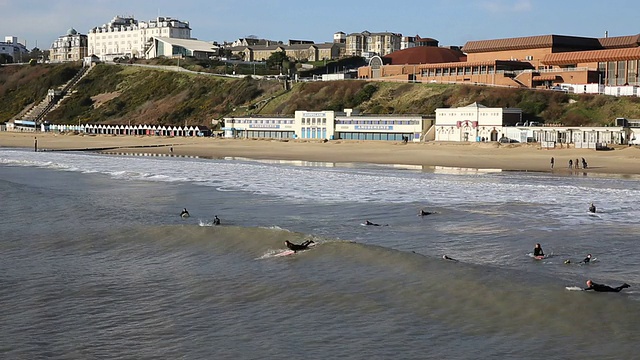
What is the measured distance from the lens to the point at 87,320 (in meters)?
15.5

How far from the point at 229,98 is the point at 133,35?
93.8 m

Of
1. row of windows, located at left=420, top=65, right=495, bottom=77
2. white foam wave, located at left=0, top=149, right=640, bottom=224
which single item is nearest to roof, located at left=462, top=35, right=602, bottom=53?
row of windows, located at left=420, top=65, right=495, bottom=77

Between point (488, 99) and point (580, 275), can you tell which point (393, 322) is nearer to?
point (580, 275)

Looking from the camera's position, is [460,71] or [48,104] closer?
[460,71]

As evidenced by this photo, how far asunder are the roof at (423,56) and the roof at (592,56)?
2325 centimetres

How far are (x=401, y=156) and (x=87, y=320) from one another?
4805 cm

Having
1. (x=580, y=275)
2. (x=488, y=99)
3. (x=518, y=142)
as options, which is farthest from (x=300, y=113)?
(x=580, y=275)

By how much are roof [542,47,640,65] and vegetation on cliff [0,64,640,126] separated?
881 centimetres

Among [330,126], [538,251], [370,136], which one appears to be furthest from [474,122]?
[538,251]

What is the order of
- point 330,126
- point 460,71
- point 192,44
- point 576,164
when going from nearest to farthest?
point 576,164, point 330,126, point 460,71, point 192,44

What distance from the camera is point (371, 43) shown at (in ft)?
556

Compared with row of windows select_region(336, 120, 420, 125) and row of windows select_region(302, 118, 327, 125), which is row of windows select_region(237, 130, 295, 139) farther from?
row of windows select_region(336, 120, 420, 125)

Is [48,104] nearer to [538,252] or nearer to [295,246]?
[295,246]

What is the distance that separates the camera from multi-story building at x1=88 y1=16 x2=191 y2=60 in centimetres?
18662
